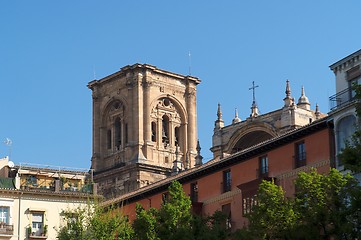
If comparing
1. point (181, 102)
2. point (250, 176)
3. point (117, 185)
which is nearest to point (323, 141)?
point (250, 176)

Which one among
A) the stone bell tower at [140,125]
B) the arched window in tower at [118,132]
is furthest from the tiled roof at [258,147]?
the arched window in tower at [118,132]

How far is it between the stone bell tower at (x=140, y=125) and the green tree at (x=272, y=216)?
222 ft

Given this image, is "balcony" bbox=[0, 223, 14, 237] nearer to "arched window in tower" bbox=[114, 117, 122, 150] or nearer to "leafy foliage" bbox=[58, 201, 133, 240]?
"leafy foliage" bbox=[58, 201, 133, 240]

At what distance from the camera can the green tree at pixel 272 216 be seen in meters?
50.9

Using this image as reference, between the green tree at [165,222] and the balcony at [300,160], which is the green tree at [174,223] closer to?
the green tree at [165,222]

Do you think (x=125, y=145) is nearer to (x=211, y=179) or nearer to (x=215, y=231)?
(x=211, y=179)

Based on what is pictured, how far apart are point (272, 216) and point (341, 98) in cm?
1059

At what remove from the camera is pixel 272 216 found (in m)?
51.2

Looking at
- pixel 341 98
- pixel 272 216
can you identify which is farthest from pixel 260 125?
pixel 272 216

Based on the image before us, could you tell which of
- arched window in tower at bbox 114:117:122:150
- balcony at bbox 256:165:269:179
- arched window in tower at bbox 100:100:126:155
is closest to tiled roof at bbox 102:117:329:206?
balcony at bbox 256:165:269:179

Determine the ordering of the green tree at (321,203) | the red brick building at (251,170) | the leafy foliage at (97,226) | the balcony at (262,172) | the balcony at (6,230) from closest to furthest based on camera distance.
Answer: the green tree at (321,203), the red brick building at (251,170), the leafy foliage at (97,226), the balcony at (262,172), the balcony at (6,230)

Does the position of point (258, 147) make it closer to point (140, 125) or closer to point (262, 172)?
point (262, 172)

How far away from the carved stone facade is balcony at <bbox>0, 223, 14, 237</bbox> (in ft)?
104

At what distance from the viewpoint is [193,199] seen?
7144 cm
